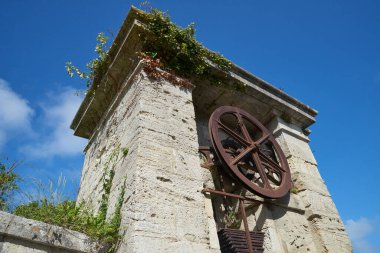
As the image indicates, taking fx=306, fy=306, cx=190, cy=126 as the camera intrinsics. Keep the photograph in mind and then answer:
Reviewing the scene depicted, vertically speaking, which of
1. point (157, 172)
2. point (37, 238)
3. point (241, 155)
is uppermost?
point (241, 155)

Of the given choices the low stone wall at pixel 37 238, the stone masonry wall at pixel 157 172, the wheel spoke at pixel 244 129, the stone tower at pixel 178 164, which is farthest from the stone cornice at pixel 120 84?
the low stone wall at pixel 37 238

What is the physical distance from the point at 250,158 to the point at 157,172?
1.82 meters

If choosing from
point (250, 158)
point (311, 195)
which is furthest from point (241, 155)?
point (311, 195)

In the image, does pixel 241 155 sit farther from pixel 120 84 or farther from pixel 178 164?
pixel 120 84

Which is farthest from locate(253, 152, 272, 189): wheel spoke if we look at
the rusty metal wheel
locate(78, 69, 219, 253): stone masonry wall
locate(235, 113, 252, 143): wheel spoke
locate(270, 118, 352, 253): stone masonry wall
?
locate(78, 69, 219, 253): stone masonry wall

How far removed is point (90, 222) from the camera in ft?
9.75

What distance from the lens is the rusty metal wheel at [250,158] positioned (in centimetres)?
385

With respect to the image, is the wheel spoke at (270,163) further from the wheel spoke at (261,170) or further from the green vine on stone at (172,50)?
the green vine on stone at (172,50)

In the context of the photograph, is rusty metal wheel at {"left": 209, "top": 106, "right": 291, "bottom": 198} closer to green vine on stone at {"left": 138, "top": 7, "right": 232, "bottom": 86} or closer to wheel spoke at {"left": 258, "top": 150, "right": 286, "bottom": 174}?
wheel spoke at {"left": 258, "top": 150, "right": 286, "bottom": 174}

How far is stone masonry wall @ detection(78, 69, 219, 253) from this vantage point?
2.60 metres

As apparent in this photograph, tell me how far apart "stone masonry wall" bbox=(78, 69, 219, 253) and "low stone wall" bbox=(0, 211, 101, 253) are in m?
0.36

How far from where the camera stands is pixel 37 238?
2.39 m

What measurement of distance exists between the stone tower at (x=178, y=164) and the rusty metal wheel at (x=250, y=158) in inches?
8.3

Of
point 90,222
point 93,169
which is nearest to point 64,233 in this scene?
point 90,222
